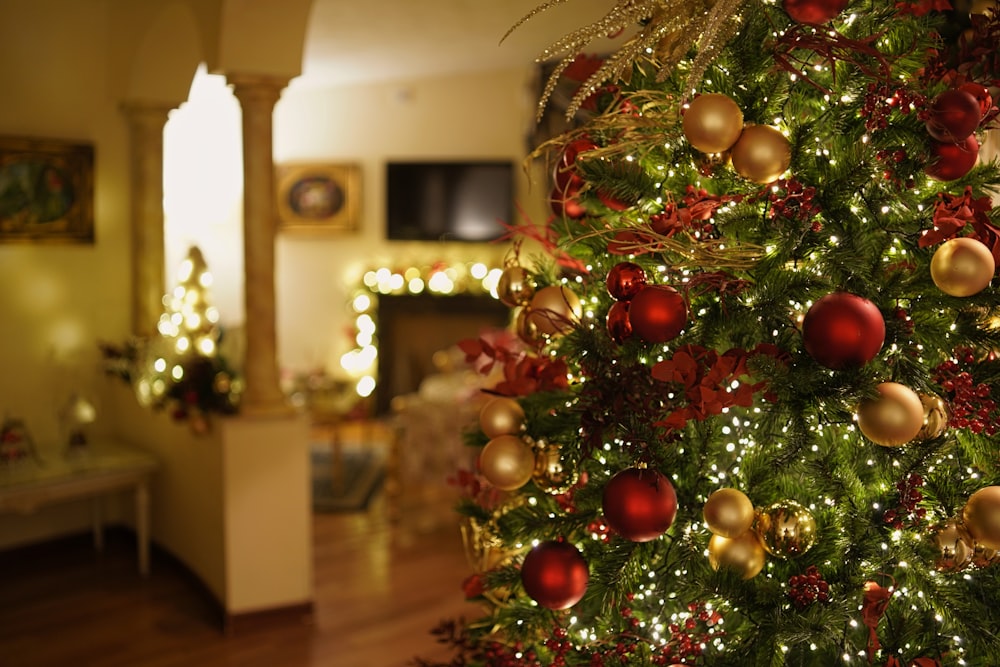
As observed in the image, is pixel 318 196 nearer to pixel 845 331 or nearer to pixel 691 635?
pixel 691 635

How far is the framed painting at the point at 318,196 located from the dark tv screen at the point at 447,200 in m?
0.38

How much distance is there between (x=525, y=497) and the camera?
64.7 inches

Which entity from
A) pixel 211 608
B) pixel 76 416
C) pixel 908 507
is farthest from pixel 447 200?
pixel 908 507

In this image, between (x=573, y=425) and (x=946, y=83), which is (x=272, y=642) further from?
(x=946, y=83)

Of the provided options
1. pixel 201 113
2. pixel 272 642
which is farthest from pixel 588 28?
pixel 201 113

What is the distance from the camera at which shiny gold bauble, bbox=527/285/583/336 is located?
1559 mm

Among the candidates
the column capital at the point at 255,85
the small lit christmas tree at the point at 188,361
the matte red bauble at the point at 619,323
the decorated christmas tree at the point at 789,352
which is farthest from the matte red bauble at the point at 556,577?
the column capital at the point at 255,85

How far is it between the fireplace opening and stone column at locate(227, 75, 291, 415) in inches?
170

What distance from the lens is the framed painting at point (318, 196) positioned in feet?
28.1

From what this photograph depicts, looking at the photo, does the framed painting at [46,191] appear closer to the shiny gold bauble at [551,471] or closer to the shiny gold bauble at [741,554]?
the shiny gold bauble at [551,471]

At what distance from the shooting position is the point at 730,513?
1316 mm

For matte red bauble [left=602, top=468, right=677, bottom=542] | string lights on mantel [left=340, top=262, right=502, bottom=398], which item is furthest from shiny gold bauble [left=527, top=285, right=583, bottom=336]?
string lights on mantel [left=340, top=262, right=502, bottom=398]

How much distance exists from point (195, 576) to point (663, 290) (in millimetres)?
3705

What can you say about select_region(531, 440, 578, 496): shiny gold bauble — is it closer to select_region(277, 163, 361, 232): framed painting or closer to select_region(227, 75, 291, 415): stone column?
select_region(227, 75, 291, 415): stone column
